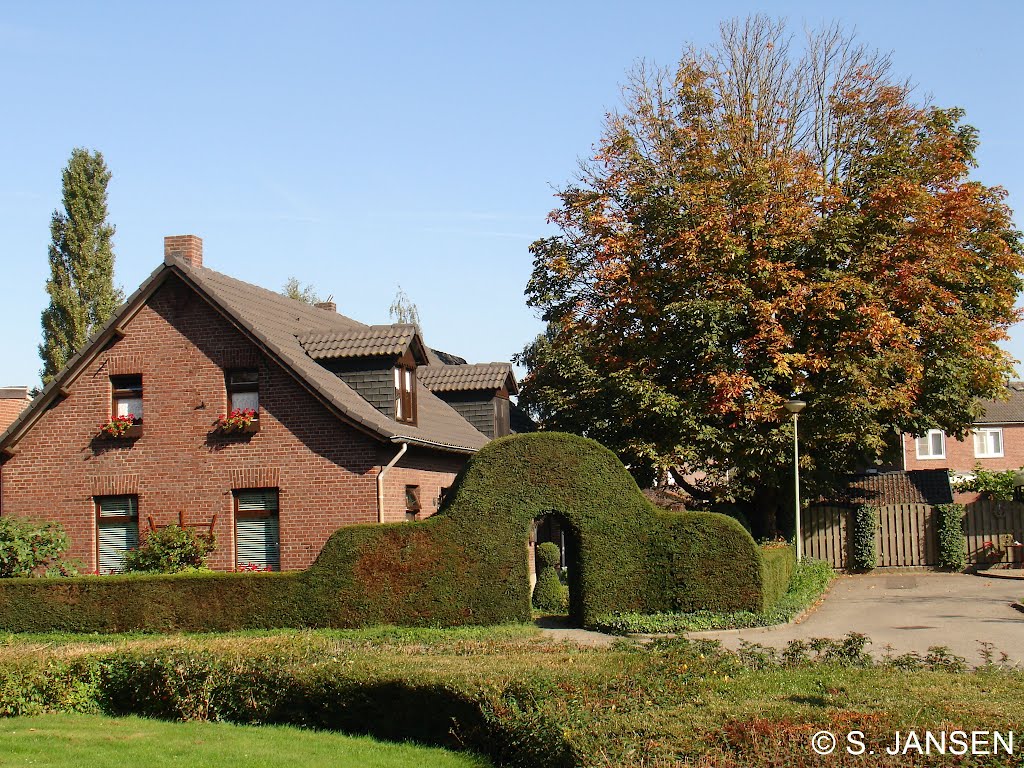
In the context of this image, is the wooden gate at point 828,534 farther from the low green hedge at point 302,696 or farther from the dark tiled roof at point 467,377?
the low green hedge at point 302,696

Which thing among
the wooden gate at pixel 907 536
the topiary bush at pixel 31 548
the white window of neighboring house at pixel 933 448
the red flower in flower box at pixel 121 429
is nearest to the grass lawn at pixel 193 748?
the topiary bush at pixel 31 548

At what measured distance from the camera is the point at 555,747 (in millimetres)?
8453

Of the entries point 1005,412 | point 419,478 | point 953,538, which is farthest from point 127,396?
point 1005,412

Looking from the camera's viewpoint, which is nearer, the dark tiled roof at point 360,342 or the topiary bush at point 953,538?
the dark tiled roof at point 360,342

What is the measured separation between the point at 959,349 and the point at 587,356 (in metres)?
9.39

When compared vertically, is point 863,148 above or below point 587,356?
above

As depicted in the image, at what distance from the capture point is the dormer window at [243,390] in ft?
75.9

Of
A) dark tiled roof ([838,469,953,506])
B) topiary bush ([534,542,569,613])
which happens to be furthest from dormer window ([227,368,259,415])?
dark tiled roof ([838,469,953,506])

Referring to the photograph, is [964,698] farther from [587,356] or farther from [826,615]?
[587,356]

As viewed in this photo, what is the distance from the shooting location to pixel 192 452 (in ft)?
75.6

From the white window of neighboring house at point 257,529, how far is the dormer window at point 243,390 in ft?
5.96

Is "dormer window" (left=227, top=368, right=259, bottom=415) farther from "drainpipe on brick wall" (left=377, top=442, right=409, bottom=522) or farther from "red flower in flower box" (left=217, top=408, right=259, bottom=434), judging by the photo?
"drainpipe on brick wall" (left=377, top=442, right=409, bottom=522)

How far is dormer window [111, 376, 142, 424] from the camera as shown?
2381 centimetres

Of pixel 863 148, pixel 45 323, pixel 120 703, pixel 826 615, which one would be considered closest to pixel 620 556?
pixel 826 615
